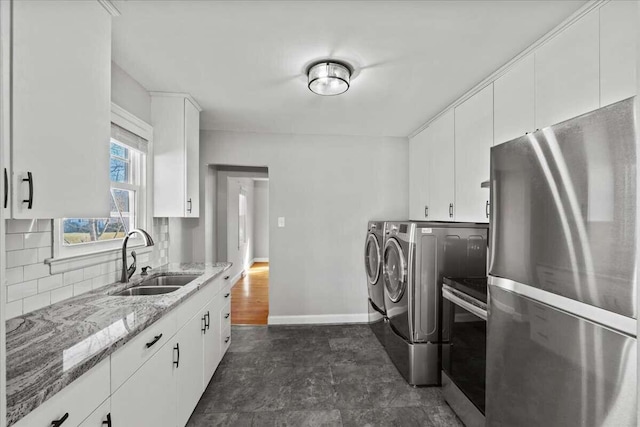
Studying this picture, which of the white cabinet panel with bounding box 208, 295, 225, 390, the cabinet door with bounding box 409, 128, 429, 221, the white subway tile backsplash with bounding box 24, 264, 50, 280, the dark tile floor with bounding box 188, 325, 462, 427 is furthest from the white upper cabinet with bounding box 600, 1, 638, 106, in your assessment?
the white subway tile backsplash with bounding box 24, 264, 50, 280

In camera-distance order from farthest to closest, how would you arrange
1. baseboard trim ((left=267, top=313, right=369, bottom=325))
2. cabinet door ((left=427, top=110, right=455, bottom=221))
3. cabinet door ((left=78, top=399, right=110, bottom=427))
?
baseboard trim ((left=267, top=313, right=369, bottom=325))
cabinet door ((left=427, top=110, right=455, bottom=221))
cabinet door ((left=78, top=399, right=110, bottom=427))

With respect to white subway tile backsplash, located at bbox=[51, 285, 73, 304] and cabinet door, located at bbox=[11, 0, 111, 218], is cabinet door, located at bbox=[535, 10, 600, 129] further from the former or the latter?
white subway tile backsplash, located at bbox=[51, 285, 73, 304]

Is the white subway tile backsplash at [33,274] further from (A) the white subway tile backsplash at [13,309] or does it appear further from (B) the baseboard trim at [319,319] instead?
(B) the baseboard trim at [319,319]

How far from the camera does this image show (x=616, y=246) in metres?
0.77

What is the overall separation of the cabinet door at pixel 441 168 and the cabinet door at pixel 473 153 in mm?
106

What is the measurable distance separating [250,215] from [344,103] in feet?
17.0


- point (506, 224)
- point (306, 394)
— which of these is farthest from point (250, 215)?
point (506, 224)

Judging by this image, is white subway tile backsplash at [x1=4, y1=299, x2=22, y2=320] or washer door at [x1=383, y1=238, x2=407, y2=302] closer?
white subway tile backsplash at [x1=4, y1=299, x2=22, y2=320]

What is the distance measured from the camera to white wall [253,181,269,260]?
7.76 meters

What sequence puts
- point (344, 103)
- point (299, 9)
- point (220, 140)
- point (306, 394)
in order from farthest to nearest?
1. point (220, 140)
2. point (344, 103)
3. point (306, 394)
4. point (299, 9)

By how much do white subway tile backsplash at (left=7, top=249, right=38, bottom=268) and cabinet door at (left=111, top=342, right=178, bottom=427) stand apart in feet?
2.45

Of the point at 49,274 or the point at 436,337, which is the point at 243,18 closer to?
the point at 49,274

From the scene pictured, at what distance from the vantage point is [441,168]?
9.29 ft

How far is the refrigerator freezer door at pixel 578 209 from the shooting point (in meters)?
0.75
